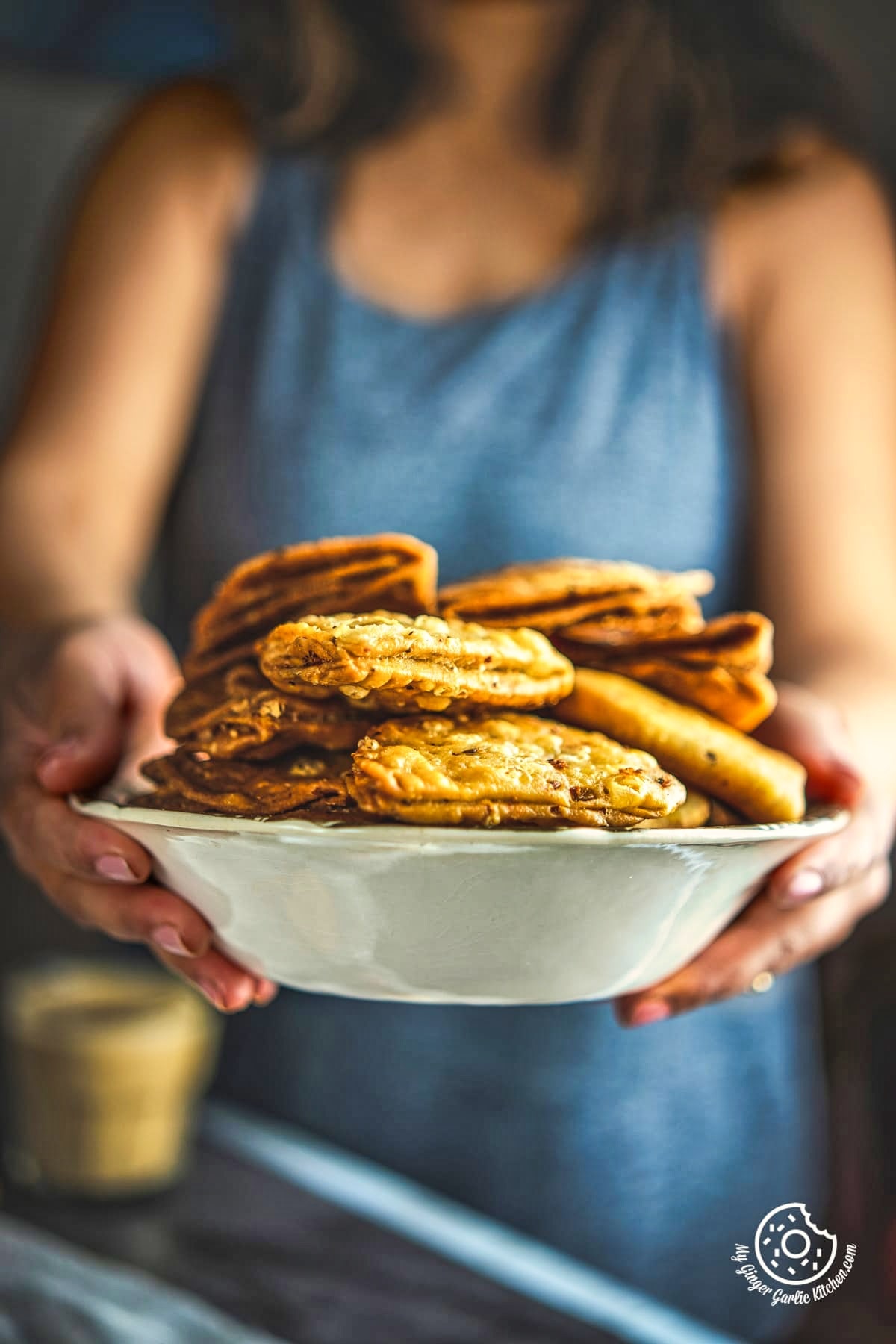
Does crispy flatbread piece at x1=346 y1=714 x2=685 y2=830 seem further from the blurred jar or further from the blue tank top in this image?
the blurred jar

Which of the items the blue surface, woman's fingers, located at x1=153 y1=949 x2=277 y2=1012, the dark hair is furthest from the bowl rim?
the dark hair

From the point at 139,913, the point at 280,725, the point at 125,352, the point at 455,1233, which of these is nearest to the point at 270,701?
the point at 280,725

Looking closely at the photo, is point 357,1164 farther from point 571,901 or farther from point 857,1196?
point 571,901

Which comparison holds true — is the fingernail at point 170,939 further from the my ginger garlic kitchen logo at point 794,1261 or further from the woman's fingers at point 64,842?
the my ginger garlic kitchen logo at point 794,1261

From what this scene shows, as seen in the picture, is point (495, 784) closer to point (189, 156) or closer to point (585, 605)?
point (585, 605)

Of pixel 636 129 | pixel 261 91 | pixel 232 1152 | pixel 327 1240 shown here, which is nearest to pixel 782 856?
pixel 327 1240

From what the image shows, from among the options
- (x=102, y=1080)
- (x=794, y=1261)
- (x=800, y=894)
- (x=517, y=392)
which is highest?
(x=517, y=392)

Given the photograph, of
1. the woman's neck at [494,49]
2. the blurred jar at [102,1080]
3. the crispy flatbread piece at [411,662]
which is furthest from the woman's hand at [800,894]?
the woman's neck at [494,49]
